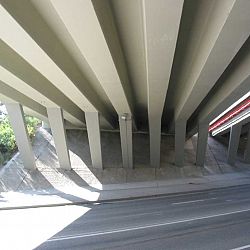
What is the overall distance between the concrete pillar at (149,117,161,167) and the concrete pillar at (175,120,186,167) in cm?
136

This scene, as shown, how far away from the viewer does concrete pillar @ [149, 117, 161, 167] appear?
20172 millimetres

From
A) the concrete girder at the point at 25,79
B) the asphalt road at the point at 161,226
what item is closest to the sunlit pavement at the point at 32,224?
the asphalt road at the point at 161,226

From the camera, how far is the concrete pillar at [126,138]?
19859 mm

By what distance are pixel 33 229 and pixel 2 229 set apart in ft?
3.28

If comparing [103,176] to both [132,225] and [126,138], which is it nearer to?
[126,138]

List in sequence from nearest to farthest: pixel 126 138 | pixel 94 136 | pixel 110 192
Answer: pixel 110 192
pixel 94 136
pixel 126 138

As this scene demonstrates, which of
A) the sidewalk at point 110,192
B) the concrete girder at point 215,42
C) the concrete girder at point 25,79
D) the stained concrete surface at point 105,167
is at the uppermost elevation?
the concrete girder at point 25,79

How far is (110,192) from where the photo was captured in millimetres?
18109

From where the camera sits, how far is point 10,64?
1084cm

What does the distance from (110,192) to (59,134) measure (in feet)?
15.8

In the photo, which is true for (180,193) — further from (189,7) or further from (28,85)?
(189,7)

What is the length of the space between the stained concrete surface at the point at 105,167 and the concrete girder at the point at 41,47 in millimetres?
7103

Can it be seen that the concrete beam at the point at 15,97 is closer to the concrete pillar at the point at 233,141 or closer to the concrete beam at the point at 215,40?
the concrete beam at the point at 215,40

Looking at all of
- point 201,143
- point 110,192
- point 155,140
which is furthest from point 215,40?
point 201,143
